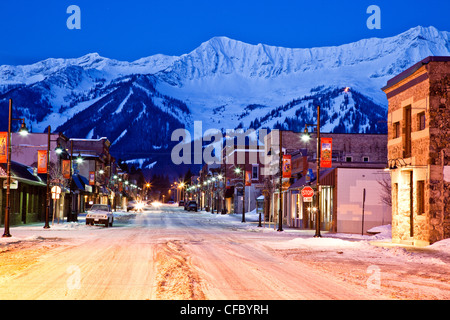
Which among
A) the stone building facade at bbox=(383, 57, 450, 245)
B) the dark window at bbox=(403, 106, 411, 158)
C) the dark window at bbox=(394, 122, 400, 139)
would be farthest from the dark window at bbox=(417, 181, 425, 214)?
the dark window at bbox=(394, 122, 400, 139)

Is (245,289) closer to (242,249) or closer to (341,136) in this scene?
(242,249)

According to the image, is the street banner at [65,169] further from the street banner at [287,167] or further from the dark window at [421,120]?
the dark window at [421,120]

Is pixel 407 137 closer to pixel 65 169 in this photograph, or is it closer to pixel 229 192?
pixel 65 169

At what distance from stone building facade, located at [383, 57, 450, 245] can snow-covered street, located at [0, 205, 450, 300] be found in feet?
5.18

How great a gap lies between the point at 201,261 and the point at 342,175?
22.6 meters

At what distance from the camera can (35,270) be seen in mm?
15367

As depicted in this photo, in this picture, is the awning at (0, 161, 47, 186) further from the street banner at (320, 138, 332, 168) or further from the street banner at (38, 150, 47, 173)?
the street banner at (320, 138, 332, 168)

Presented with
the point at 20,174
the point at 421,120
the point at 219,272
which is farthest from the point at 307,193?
the point at 20,174

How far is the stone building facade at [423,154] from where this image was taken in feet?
82.7

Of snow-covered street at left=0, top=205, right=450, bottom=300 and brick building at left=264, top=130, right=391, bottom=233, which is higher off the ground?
brick building at left=264, top=130, right=391, bottom=233

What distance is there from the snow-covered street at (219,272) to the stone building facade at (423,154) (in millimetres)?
1578

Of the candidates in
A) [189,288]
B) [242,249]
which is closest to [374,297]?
[189,288]

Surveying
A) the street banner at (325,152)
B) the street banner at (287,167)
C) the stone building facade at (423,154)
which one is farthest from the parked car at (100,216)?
the stone building facade at (423,154)

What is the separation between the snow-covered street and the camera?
11703 millimetres
